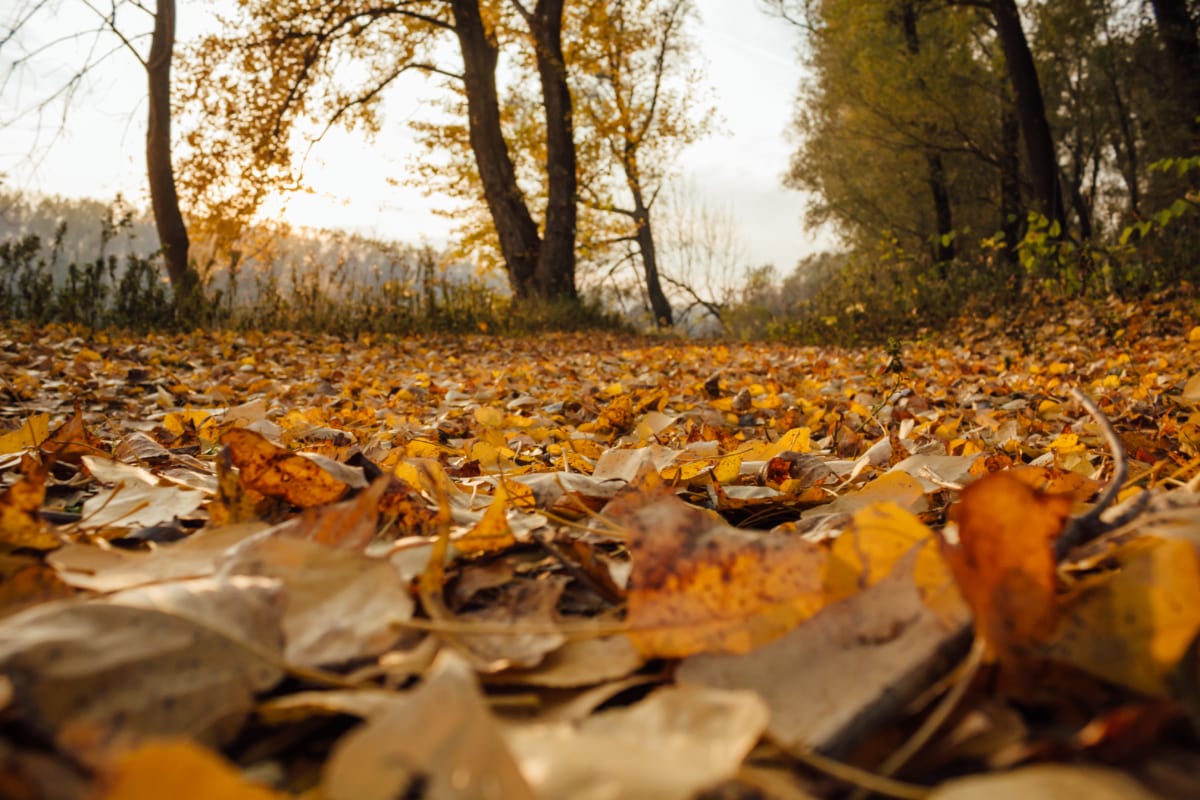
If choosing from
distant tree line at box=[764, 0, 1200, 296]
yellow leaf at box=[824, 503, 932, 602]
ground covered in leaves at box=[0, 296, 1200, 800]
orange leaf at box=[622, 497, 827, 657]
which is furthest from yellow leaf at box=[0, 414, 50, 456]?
distant tree line at box=[764, 0, 1200, 296]

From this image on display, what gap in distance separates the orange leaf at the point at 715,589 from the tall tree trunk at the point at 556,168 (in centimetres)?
967

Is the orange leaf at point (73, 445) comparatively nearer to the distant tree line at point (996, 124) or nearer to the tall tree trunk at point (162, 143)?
the distant tree line at point (996, 124)

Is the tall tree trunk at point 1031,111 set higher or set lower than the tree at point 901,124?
lower

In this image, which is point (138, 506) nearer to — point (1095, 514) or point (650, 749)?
point (650, 749)

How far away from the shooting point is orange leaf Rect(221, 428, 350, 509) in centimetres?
82

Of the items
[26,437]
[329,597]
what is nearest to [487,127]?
[26,437]

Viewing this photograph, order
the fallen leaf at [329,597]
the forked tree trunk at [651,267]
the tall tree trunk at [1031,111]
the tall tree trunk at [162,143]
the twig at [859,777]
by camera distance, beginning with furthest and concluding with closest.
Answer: the forked tree trunk at [651,267] → the tall tree trunk at [162,143] → the tall tree trunk at [1031,111] → the fallen leaf at [329,597] → the twig at [859,777]

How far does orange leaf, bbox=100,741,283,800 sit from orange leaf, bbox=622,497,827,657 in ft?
0.94

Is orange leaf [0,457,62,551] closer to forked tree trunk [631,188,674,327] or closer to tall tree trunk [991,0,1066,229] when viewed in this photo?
tall tree trunk [991,0,1066,229]

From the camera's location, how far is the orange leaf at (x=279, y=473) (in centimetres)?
82

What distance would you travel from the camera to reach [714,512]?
3.26 feet

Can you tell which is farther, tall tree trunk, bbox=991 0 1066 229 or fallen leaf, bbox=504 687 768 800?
tall tree trunk, bbox=991 0 1066 229

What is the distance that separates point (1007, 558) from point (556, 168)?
10.9 metres

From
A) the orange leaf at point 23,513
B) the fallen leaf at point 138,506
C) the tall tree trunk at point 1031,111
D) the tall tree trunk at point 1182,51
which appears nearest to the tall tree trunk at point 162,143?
the fallen leaf at point 138,506
